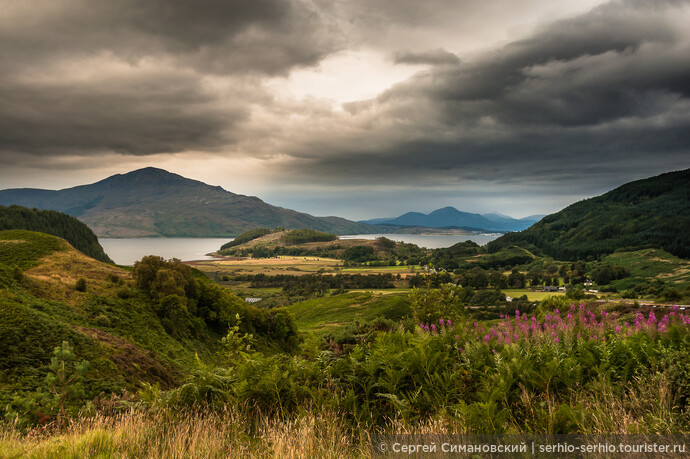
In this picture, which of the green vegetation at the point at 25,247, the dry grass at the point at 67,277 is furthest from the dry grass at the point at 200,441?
the green vegetation at the point at 25,247

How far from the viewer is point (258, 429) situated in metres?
5.55

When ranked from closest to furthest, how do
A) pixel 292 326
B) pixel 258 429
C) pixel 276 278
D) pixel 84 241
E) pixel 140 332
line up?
pixel 258 429 → pixel 140 332 → pixel 292 326 → pixel 84 241 → pixel 276 278

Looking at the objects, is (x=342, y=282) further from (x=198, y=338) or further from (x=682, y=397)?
(x=682, y=397)

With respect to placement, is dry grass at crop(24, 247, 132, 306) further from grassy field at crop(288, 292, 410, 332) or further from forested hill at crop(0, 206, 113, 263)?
forested hill at crop(0, 206, 113, 263)

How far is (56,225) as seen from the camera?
132m

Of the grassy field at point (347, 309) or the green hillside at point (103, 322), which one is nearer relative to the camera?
the green hillside at point (103, 322)

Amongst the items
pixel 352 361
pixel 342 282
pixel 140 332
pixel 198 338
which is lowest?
pixel 342 282

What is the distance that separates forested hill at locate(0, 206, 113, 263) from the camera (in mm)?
124312

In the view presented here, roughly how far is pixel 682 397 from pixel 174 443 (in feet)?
23.4

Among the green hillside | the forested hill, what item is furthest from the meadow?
the forested hill

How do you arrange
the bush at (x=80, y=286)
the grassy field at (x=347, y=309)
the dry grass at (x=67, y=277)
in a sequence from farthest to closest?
the grassy field at (x=347, y=309), the bush at (x=80, y=286), the dry grass at (x=67, y=277)

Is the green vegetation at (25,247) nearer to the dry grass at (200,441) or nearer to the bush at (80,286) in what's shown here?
the bush at (80,286)

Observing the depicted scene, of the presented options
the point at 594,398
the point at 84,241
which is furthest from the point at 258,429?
the point at 84,241

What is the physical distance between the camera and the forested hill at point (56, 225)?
124 metres
